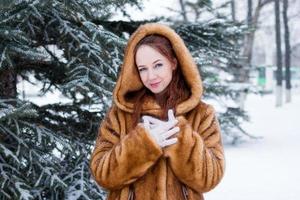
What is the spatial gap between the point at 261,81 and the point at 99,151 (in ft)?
126

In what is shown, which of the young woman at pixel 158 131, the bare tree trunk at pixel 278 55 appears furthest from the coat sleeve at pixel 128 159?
the bare tree trunk at pixel 278 55

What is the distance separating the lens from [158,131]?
2260 mm

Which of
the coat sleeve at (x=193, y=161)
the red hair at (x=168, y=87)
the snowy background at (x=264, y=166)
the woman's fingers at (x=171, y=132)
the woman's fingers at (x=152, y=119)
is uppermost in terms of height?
the red hair at (x=168, y=87)

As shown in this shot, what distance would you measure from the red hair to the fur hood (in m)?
0.02

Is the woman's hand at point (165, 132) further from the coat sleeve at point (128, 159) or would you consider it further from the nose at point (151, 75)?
the nose at point (151, 75)

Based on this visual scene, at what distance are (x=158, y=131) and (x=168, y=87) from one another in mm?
233

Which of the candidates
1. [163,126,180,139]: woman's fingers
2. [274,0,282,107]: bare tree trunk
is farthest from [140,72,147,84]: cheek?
[274,0,282,107]: bare tree trunk

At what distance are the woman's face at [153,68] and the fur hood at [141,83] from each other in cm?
5

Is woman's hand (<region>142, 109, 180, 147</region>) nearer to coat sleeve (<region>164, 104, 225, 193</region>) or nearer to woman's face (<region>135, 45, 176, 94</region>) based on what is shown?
coat sleeve (<region>164, 104, 225, 193</region>)

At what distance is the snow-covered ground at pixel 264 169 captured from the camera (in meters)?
7.34

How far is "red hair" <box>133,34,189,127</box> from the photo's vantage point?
2338 mm

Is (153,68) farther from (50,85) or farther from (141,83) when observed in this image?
(50,85)

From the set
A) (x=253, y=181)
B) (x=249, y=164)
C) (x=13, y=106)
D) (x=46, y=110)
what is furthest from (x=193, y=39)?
(x=249, y=164)

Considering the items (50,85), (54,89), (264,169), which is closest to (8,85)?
(50,85)
